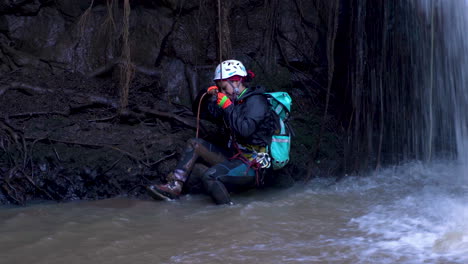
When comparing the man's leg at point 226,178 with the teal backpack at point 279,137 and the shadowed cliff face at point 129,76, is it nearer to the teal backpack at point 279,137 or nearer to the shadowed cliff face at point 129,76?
the teal backpack at point 279,137

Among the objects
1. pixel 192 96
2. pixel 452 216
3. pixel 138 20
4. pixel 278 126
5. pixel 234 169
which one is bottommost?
pixel 452 216

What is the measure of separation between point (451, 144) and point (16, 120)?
19.8ft

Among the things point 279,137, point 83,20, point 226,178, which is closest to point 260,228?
point 226,178

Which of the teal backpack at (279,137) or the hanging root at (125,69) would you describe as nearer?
the teal backpack at (279,137)

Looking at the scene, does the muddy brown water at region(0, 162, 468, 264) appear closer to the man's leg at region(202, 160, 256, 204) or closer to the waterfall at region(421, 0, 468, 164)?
the man's leg at region(202, 160, 256, 204)

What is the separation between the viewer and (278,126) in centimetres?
516

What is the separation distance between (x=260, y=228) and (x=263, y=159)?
1.27 metres

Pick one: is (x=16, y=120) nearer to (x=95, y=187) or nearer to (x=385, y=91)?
(x=95, y=187)

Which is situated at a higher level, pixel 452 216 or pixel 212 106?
pixel 212 106

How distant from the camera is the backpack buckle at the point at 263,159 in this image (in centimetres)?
514

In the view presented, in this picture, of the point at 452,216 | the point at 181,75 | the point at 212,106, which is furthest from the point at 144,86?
the point at 452,216

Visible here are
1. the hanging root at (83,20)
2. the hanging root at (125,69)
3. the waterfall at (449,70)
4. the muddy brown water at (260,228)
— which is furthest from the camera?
the waterfall at (449,70)

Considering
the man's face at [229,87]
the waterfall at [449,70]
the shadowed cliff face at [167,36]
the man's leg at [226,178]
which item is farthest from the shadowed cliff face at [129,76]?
the waterfall at [449,70]

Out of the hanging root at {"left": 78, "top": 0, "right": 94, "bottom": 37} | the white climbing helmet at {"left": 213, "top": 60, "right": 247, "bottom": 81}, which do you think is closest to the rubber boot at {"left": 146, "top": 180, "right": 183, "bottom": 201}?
the white climbing helmet at {"left": 213, "top": 60, "right": 247, "bottom": 81}
